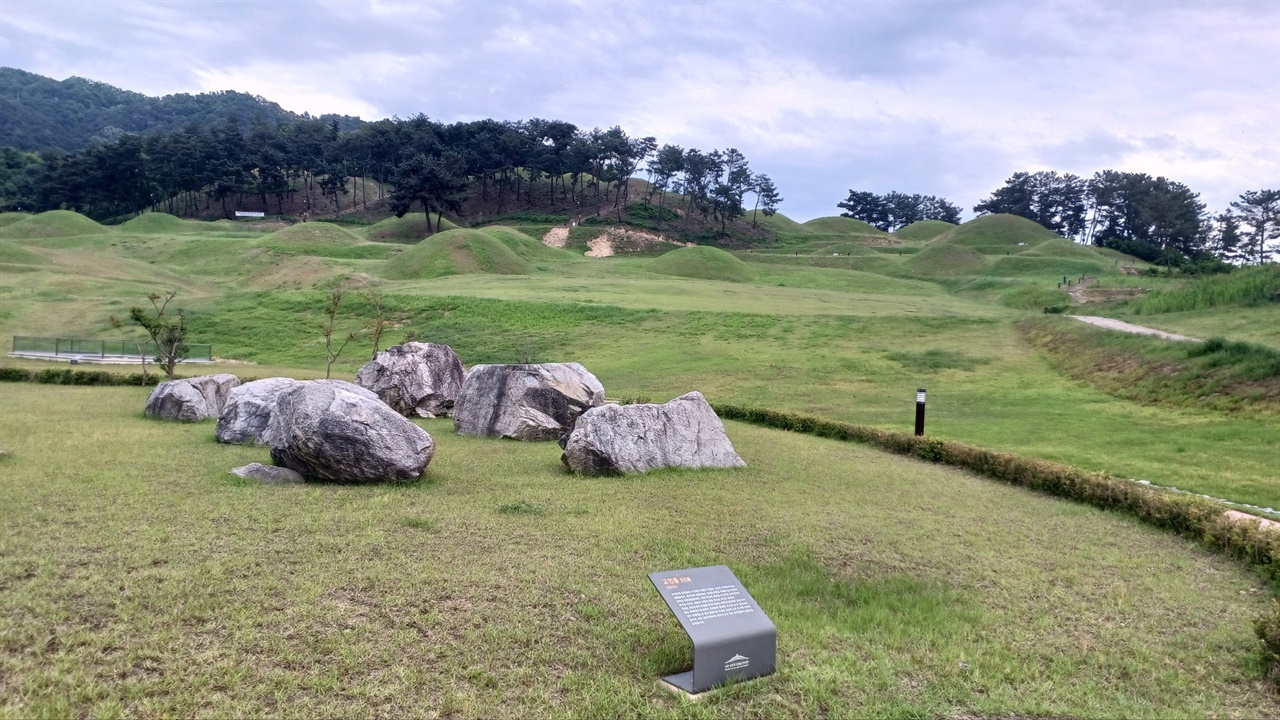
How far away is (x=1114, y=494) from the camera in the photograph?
1147cm

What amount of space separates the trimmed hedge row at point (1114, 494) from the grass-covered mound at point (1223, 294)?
2158 centimetres

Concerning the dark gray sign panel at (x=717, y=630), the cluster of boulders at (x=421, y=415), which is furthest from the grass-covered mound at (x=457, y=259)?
the dark gray sign panel at (x=717, y=630)

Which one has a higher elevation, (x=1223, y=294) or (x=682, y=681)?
(x=1223, y=294)

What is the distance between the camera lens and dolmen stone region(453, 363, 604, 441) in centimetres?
1645

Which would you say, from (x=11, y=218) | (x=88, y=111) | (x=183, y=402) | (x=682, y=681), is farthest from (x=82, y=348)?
(x=88, y=111)

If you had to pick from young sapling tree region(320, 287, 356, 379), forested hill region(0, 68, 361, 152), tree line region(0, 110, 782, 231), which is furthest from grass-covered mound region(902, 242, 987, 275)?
forested hill region(0, 68, 361, 152)

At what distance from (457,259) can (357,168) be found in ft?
189

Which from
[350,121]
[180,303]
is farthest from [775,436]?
[350,121]

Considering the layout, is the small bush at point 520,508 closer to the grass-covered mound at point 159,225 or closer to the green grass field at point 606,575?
the green grass field at point 606,575

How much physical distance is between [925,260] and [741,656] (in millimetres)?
74001

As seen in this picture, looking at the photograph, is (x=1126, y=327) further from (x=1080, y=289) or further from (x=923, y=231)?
(x=923, y=231)

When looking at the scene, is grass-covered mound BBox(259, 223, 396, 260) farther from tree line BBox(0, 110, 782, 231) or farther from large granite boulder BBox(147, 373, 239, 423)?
large granite boulder BBox(147, 373, 239, 423)

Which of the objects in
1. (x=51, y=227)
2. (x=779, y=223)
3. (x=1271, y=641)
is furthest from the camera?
(x=779, y=223)

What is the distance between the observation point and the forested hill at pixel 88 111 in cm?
14675
